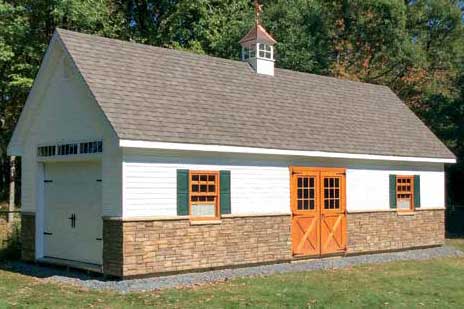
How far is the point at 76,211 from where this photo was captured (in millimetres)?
15570

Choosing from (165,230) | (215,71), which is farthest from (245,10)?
(165,230)

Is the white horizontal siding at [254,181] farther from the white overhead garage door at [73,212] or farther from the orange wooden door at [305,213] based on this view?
the white overhead garage door at [73,212]

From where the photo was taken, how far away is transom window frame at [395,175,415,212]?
792 inches

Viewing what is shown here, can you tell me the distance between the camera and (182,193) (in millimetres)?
14508

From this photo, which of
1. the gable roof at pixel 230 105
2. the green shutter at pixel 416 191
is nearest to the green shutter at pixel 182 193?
the gable roof at pixel 230 105

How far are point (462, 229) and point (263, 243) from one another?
16518 millimetres

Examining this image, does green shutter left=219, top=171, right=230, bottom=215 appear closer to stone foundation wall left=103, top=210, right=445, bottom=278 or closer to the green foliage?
stone foundation wall left=103, top=210, right=445, bottom=278

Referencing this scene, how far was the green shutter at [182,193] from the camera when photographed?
A: 14.4 metres

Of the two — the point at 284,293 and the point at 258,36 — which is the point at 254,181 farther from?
the point at 258,36

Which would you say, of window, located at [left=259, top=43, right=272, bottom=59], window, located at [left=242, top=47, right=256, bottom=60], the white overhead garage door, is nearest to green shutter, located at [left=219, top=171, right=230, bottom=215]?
the white overhead garage door

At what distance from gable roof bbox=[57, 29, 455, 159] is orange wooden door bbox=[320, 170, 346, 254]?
0.85m

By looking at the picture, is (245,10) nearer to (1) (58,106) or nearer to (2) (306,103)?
(2) (306,103)

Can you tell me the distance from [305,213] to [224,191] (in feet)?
9.89

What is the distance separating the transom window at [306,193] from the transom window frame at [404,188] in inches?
147
